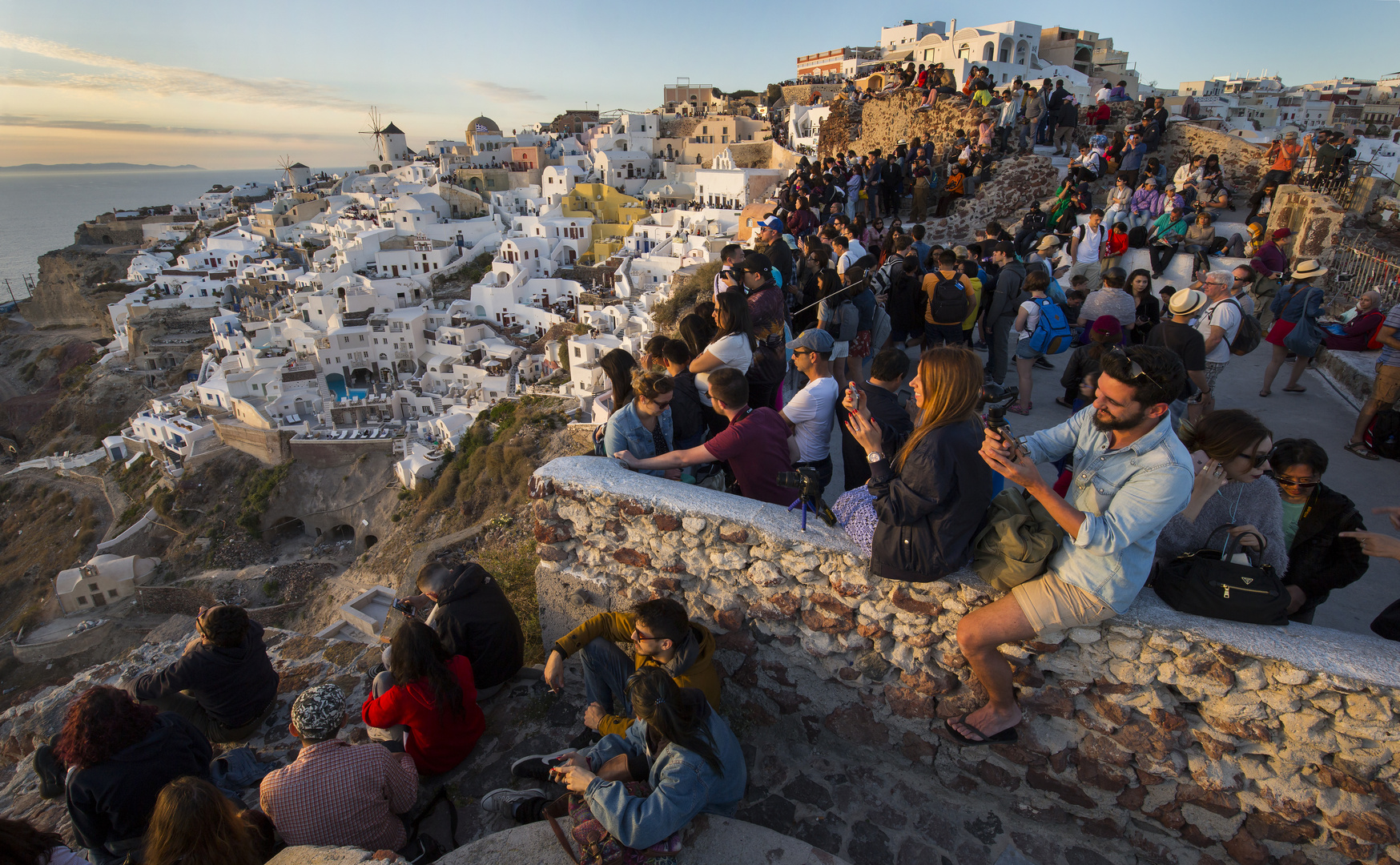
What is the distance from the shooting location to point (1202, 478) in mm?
2602

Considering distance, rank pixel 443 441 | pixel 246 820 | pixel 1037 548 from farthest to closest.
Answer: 1. pixel 443 441
2. pixel 246 820
3. pixel 1037 548

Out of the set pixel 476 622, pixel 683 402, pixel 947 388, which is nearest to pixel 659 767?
pixel 476 622

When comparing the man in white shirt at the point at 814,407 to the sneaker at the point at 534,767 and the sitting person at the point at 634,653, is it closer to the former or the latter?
the sitting person at the point at 634,653

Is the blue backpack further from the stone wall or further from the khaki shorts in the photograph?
the khaki shorts

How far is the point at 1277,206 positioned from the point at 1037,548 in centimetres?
1216

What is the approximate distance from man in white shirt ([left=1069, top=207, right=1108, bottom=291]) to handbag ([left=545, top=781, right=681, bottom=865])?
30.3 feet

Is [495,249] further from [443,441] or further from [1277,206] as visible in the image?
[1277,206]

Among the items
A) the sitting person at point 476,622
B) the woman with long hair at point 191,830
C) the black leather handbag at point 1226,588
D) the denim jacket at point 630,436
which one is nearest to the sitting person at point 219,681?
the sitting person at point 476,622

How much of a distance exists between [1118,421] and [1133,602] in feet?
2.57

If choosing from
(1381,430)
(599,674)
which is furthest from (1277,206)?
(599,674)

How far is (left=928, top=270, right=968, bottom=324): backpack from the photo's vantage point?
20.0ft

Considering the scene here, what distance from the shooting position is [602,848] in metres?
2.46

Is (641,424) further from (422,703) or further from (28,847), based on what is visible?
(28,847)

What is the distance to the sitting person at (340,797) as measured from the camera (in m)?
2.83
